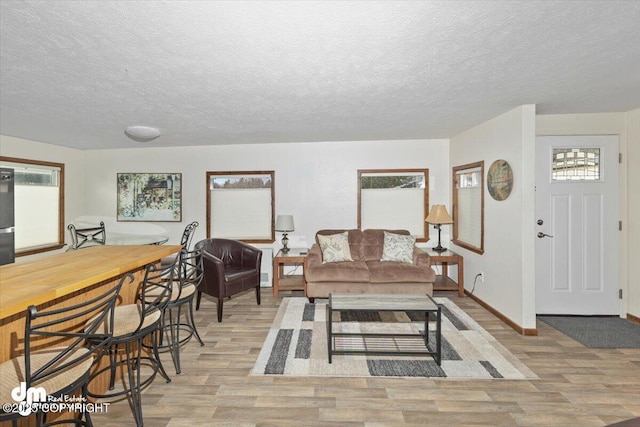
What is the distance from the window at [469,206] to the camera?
4.31 meters

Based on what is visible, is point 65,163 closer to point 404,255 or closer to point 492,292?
point 404,255

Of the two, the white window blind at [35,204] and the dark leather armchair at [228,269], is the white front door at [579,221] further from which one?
the white window blind at [35,204]

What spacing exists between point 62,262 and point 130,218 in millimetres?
3817

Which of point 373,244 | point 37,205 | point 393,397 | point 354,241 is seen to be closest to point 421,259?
point 373,244

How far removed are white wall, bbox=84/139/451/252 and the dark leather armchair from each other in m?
0.89

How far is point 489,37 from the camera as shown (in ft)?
6.38

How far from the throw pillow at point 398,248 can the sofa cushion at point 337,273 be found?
0.55 meters

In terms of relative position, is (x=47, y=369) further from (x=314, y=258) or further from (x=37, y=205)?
(x=37, y=205)

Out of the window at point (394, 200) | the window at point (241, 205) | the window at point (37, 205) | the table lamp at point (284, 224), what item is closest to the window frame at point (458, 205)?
the window at point (394, 200)

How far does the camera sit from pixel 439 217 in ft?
15.9

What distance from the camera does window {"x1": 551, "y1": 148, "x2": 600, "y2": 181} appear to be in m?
3.80

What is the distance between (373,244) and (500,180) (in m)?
1.95

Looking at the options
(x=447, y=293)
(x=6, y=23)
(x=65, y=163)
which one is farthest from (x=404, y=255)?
(x=65, y=163)

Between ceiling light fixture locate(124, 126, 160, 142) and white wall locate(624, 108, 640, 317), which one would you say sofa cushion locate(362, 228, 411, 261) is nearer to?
white wall locate(624, 108, 640, 317)
